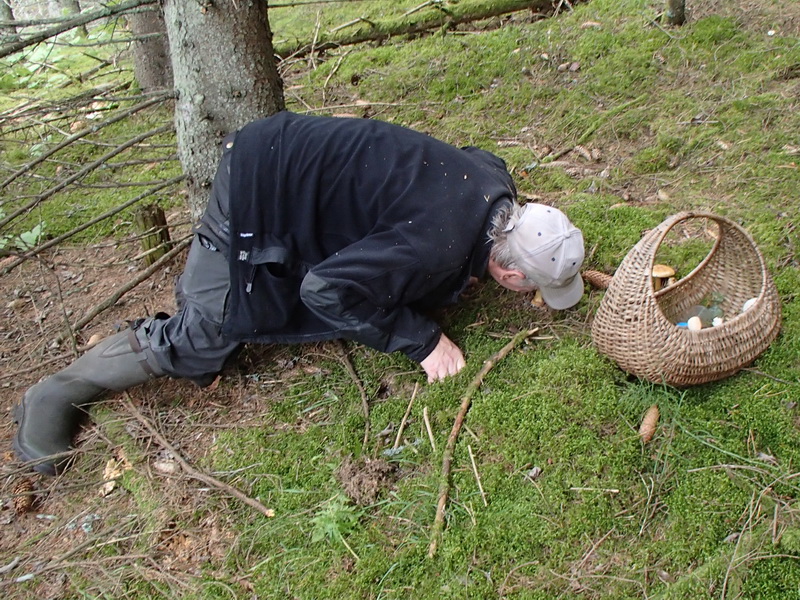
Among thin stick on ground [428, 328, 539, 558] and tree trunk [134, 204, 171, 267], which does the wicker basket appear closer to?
thin stick on ground [428, 328, 539, 558]

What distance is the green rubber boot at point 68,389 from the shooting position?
3209 mm

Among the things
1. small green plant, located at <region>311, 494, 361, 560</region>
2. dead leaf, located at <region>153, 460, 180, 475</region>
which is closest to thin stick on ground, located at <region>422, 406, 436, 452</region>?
small green plant, located at <region>311, 494, 361, 560</region>

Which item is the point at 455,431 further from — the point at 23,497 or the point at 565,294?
the point at 23,497

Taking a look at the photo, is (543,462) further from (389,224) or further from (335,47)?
(335,47)

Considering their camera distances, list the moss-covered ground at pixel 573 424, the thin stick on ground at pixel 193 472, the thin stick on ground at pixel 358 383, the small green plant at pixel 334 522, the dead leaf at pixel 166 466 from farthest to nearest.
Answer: the dead leaf at pixel 166 466
the thin stick on ground at pixel 358 383
the thin stick on ground at pixel 193 472
the small green plant at pixel 334 522
the moss-covered ground at pixel 573 424

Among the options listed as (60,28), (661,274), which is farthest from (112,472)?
(661,274)

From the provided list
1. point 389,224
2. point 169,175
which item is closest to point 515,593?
point 389,224

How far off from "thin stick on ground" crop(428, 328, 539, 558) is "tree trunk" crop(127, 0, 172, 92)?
4.15 m

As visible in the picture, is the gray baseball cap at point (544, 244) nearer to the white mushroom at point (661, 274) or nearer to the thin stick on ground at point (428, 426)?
the white mushroom at point (661, 274)

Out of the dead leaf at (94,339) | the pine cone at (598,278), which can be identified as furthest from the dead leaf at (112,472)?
the pine cone at (598,278)

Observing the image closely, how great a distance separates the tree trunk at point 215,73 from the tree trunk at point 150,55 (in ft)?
7.40

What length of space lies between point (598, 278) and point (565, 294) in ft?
1.10

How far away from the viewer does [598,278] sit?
3.19 metres

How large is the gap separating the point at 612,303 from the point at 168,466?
7.30ft
